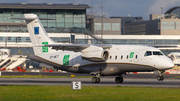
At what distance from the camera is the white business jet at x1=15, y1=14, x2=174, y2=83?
34513 millimetres

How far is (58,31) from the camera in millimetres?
100500

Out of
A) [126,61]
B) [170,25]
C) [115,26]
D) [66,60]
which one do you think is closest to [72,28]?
[115,26]

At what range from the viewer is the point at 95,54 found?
3606cm

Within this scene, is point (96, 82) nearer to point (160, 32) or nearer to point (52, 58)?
point (52, 58)

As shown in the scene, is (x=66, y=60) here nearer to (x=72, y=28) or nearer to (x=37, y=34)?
(x=37, y=34)

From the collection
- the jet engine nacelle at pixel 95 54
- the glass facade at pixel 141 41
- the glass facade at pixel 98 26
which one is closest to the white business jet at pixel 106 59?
the jet engine nacelle at pixel 95 54

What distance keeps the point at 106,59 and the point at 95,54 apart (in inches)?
59.5

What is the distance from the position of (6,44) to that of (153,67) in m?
68.8

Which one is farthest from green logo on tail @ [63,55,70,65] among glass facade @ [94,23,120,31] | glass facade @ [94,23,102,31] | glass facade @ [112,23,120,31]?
glass facade @ [112,23,120,31]

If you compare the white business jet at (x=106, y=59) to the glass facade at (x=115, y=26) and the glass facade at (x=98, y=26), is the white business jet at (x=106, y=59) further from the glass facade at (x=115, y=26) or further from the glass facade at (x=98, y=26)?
the glass facade at (x=115, y=26)

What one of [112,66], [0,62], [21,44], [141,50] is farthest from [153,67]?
[21,44]

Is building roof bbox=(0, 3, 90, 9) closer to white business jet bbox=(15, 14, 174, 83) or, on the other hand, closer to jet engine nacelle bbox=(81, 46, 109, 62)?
white business jet bbox=(15, 14, 174, 83)

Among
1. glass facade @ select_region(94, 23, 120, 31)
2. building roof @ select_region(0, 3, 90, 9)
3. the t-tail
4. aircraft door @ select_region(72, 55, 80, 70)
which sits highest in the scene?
building roof @ select_region(0, 3, 90, 9)

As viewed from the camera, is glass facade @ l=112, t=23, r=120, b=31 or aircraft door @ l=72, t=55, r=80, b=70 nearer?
aircraft door @ l=72, t=55, r=80, b=70
